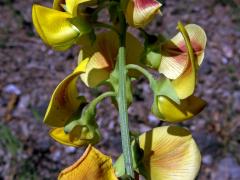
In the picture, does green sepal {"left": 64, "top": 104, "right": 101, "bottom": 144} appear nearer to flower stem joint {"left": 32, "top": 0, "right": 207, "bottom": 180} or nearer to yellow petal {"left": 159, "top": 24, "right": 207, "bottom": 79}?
flower stem joint {"left": 32, "top": 0, "right": 207, "bottom": 180}

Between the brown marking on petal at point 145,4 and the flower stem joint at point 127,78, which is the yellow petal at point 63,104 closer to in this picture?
the flower stem joint at point 127,78

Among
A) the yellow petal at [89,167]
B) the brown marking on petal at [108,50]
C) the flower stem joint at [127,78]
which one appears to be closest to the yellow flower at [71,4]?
the flower stem joint at [127,78]

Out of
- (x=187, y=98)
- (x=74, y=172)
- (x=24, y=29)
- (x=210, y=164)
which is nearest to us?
(x=74, y=172)

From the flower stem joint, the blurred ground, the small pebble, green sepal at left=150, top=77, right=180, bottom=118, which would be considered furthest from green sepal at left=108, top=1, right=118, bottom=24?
the small pebble

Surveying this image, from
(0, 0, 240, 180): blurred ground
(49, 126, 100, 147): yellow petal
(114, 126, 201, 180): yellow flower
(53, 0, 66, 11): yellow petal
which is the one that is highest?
(53, 0, 66, 11): yellow petal

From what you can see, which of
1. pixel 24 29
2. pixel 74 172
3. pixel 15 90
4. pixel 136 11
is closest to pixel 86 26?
pixel 136 11

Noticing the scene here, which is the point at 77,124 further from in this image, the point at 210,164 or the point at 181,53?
the point at 210,164
